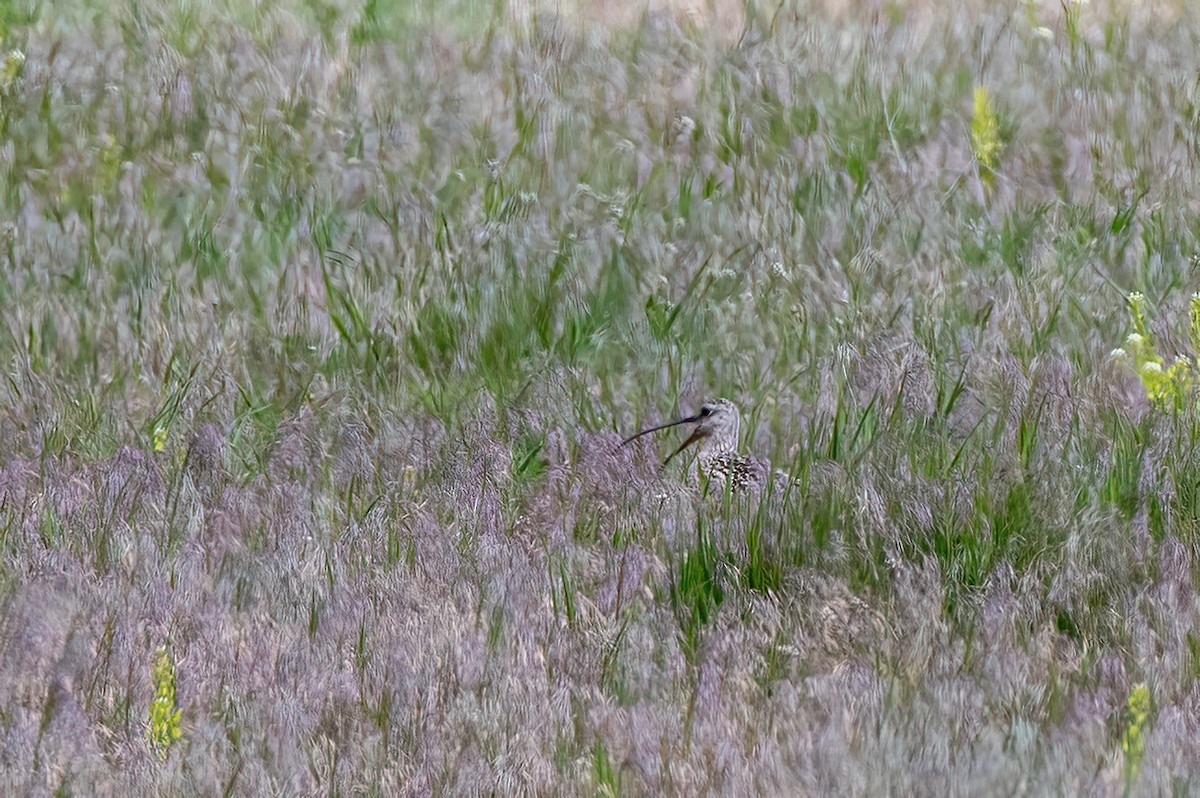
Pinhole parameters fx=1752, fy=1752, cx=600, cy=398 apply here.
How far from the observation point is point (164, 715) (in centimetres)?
331

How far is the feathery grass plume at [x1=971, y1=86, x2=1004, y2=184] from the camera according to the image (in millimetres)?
6617

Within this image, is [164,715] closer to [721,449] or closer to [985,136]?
[721,449]

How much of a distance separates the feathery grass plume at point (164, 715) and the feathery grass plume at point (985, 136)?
414 cm

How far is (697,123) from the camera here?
7.04m

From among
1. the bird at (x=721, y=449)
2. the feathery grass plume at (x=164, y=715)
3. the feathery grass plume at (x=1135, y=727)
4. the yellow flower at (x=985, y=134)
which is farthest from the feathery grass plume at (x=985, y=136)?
the feathery grass plume at (x=164, y=715)

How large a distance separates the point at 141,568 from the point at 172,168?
307cm

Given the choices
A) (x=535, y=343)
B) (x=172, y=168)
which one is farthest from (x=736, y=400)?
(x=172, y=168)

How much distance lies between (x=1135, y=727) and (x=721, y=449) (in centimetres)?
172

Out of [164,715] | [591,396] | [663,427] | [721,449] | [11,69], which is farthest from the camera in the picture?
[11,69]

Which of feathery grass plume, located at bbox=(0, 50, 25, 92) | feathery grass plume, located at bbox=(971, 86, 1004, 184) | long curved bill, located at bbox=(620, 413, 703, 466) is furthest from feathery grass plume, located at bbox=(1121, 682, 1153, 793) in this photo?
feathery grass plume, located at bbox=(0, 50, 25, 92)

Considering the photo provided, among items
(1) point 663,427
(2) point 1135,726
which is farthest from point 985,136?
(2) point 1135,726

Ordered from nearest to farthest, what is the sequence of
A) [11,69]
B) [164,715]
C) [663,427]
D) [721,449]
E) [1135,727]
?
[1135,727], [164,715], [721,449], [663,427], [11,69]

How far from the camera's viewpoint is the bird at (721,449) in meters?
4.50

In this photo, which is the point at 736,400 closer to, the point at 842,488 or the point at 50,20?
the point at 842,488
